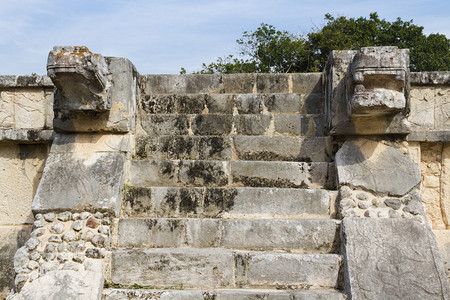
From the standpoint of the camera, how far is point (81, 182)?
4.52m

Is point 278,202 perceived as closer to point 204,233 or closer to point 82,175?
point 204,233

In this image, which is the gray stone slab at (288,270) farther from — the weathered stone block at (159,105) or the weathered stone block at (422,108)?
the weathered stone block at (159,105)

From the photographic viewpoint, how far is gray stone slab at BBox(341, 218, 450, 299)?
3705mm

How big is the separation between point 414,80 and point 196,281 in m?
Answer: 2.99

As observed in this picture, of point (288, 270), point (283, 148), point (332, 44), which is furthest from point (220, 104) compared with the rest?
point (332, 44)

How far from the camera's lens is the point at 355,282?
3773mm

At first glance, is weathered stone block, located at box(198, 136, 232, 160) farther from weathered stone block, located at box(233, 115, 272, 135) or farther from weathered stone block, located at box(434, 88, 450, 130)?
weathered stone block, located at box(434, 88, 450, 130)

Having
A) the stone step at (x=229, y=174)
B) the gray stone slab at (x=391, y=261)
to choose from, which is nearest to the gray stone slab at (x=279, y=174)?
the stone step at (x=229, y=174)

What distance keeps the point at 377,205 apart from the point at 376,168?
0.36 metres

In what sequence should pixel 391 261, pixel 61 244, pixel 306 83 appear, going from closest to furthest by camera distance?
pixel 391 261 → pixel 61 244 → pixel 306 83

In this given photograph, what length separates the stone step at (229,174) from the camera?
4.73 m

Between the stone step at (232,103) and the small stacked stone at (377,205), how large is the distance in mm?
1320

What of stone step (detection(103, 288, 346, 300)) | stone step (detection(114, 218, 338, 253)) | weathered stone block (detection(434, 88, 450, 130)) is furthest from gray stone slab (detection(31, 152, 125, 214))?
weathered stone block (detection(434, 88, 450, 130))

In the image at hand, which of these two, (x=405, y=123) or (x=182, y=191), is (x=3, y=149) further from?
(x=405, y=123)
